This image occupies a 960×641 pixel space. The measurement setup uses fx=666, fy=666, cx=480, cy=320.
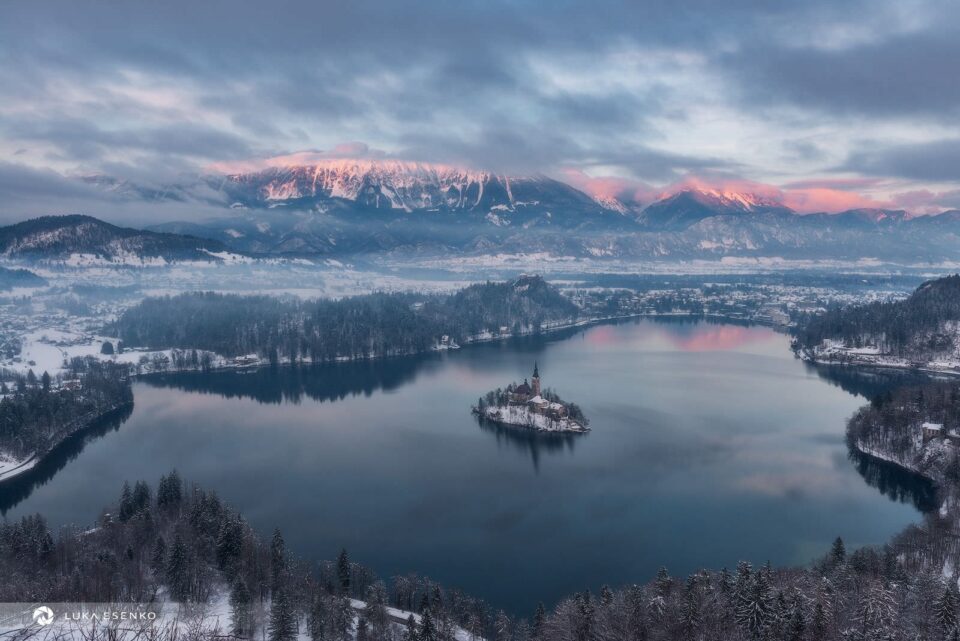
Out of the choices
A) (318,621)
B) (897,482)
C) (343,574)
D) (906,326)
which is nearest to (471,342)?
(906,326)

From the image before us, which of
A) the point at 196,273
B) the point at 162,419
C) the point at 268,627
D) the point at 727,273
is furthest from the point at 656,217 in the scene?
the point at 268,627

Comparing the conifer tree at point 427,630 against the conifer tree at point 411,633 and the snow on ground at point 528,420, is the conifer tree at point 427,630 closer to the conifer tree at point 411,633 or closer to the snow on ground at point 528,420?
the conifer tree at point 411,633

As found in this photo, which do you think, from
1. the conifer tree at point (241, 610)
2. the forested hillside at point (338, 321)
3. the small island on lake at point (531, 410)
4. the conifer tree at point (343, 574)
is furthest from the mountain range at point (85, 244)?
the conifer tree at point (241, 610)

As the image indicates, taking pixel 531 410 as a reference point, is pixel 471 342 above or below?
above

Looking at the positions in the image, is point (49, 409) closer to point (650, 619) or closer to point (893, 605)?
point (650, 619)

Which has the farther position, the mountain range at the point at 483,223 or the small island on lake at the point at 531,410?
the mountain range at the point at 483,223

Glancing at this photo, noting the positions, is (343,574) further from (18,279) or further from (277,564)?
(18,279)
